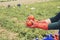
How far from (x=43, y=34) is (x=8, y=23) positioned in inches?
64.4

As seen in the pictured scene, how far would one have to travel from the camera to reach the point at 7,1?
13.0 metres

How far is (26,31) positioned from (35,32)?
244mm

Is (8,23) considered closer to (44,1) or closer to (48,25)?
(48,25)

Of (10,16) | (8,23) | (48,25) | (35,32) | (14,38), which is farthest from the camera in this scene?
(10,16)

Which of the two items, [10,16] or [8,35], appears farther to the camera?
[10,16]

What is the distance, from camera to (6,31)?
6.66 metres

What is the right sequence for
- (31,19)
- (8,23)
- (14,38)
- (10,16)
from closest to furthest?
(31,19)
(14,38)
(8,23)
(10,16)

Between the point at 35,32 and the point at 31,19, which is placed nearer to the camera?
the point at 31,19

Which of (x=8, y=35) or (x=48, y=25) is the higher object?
(x=48, y=25)

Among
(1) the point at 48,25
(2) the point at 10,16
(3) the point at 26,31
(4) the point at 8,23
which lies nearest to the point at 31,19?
(1) the point at 48,25

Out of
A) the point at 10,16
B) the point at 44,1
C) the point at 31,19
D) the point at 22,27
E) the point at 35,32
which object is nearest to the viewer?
the point at 31,19

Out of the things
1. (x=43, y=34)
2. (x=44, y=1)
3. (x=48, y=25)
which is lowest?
(x=44, y=1)

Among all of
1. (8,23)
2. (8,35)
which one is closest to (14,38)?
(8,35)

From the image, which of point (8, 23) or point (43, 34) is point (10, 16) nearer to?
Answer: point (8, 23)
